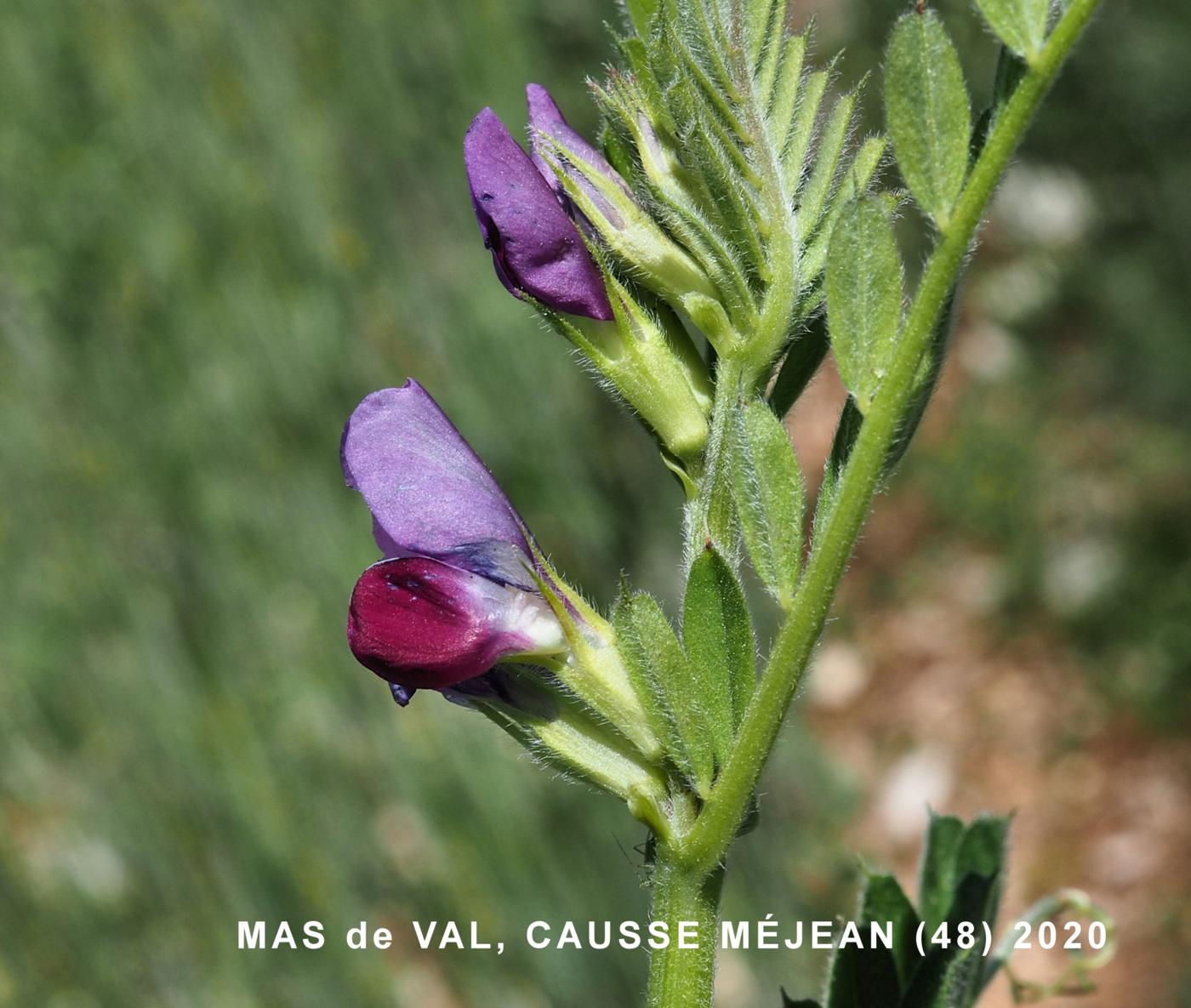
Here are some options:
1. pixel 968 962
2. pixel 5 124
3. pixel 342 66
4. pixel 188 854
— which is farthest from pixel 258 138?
pixel 968 962

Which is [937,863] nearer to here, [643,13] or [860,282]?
[860,282]

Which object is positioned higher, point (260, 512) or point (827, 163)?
point (827, 163)

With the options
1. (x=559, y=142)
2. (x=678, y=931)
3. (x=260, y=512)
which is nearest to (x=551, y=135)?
(x=559, y=142)

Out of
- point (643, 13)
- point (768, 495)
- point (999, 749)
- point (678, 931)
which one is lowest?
point (999, 749)

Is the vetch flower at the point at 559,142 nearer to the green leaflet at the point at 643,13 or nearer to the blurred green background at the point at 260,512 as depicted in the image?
the green leaflet at the point at 643,13

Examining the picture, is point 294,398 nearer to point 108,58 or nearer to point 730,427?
point 108,58

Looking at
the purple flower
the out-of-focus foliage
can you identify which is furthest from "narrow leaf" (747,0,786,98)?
the out-of-focus foliage
